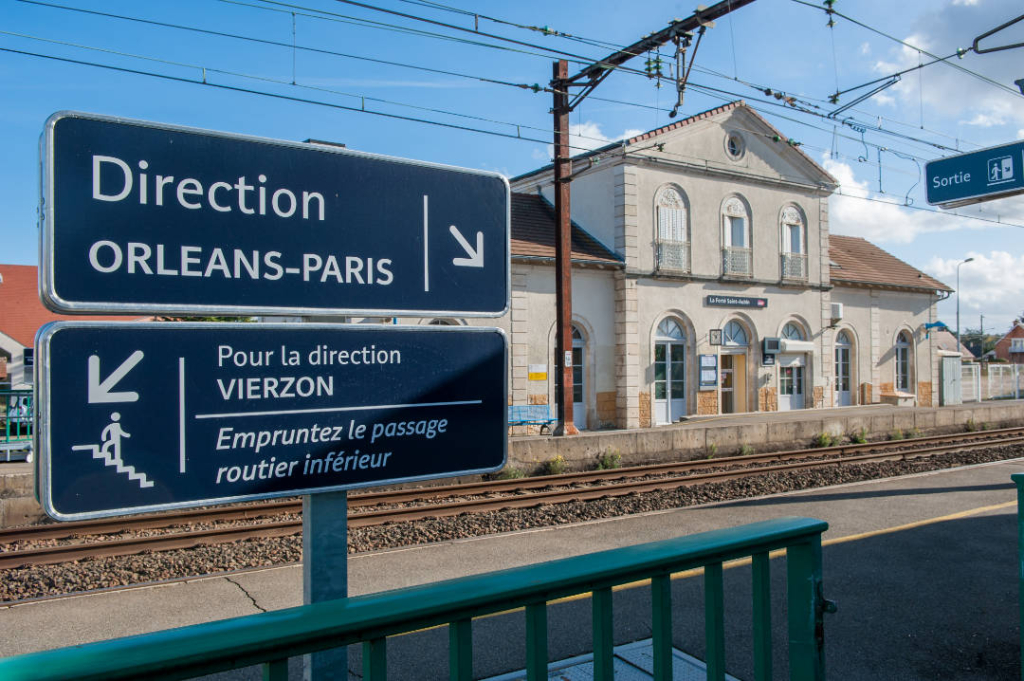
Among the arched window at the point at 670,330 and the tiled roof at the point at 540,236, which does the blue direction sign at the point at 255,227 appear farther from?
the arched window at the point at 670,330

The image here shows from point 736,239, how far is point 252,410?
25021 millimetres

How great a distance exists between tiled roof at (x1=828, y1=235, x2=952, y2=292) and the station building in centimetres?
18

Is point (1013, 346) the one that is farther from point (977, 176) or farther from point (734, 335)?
point (977, 176)

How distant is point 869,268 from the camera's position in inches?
1196

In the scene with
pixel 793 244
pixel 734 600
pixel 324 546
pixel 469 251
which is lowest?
pixel 734 600

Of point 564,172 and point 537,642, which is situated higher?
point 564,172

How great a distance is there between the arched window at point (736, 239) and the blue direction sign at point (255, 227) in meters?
23.3

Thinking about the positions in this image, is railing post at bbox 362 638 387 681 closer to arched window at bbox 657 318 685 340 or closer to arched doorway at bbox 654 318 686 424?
arched doorway at bbox 654 318 686 424

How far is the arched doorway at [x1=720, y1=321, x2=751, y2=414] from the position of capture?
24641 mm

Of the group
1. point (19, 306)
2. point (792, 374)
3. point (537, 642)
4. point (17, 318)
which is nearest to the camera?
point (537, 642)

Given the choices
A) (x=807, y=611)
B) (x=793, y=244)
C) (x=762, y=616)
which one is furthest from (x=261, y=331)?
(x=793, y=244)

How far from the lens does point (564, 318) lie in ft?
54.0

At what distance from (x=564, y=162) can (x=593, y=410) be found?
8137 mm

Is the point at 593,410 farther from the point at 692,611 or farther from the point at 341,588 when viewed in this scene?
the point at 341,588
